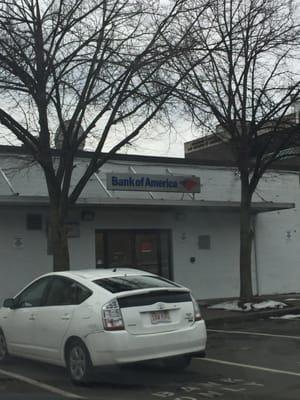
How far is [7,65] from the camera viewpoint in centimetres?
1245

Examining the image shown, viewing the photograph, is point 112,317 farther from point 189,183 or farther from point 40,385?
point 189,183

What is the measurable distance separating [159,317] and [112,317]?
2.19 feet

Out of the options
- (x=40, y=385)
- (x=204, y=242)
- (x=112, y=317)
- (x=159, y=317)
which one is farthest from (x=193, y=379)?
(x=204, y=242)

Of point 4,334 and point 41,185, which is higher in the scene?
point 41,185

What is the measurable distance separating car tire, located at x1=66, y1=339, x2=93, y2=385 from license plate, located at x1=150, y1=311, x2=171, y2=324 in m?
0.94

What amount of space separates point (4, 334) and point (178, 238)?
34.9 feet

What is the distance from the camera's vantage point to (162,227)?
19.4m

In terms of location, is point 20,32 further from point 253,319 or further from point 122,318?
point 253,319

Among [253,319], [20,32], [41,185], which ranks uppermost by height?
[20,32]

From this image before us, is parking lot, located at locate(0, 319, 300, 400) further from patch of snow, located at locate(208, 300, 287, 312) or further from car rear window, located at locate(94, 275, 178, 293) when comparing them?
patch of snow, located at locate(208, 300, 287, 312)

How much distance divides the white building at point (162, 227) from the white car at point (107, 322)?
696 centimetres

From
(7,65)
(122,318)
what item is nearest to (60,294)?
(122,318)

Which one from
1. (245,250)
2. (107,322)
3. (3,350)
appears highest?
(245,250)

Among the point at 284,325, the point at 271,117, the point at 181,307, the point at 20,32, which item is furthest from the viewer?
the point at 271,117
